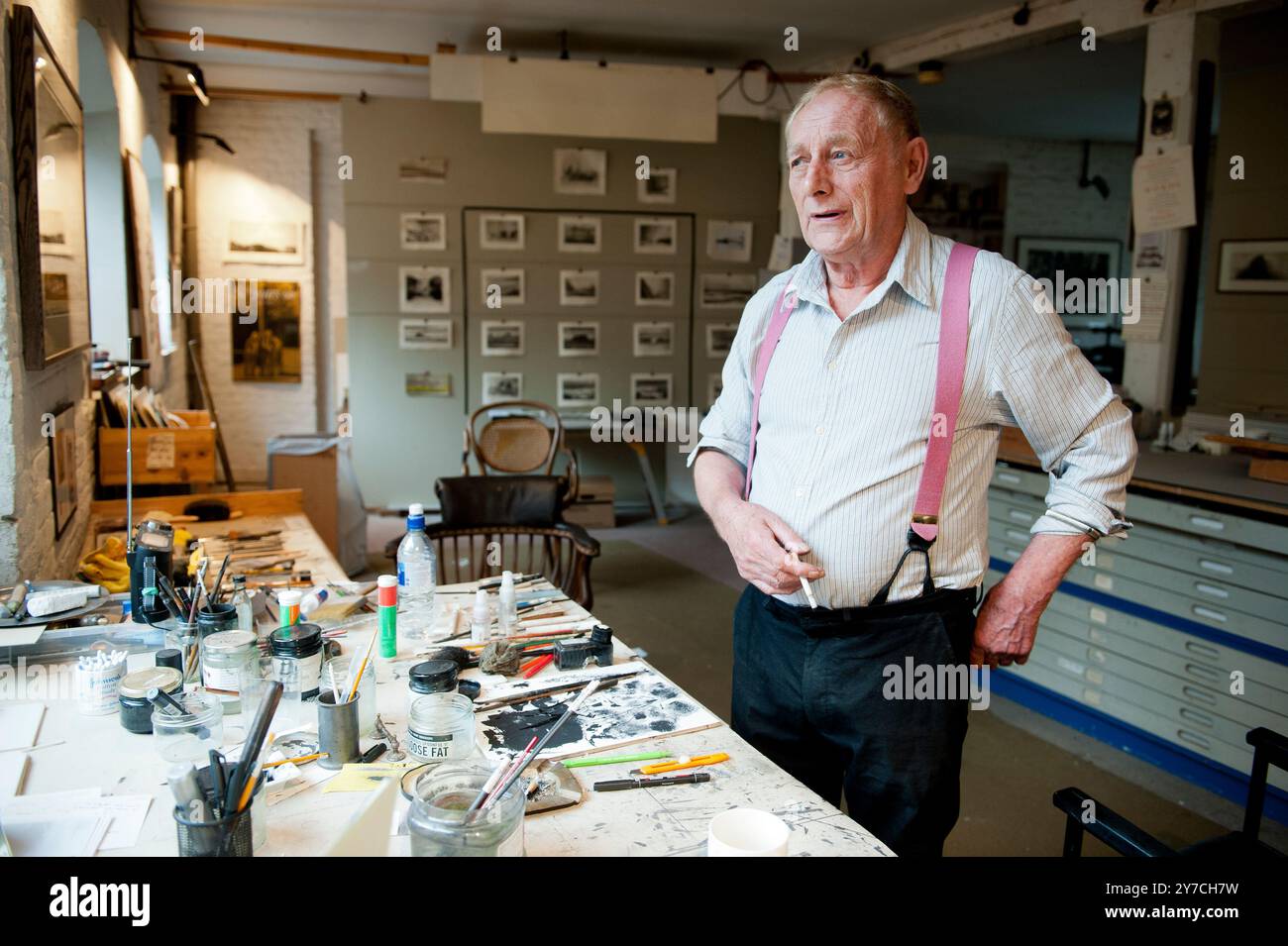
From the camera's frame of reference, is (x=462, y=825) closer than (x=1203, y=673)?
Yes

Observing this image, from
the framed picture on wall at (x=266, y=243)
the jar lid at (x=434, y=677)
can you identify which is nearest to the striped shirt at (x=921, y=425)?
the jar lid at (x=434, y=677)

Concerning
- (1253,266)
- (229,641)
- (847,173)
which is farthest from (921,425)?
(1253,266)

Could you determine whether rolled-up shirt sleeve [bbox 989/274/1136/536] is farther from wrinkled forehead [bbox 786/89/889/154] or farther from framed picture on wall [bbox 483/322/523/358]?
framed picture on wall [bbox 483/322/523/358]

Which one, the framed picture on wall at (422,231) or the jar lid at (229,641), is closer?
the jar lid at (229,641)

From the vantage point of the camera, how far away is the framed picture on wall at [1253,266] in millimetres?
5742

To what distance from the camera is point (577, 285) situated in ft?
25.1

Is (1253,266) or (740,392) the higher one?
(1253,266)

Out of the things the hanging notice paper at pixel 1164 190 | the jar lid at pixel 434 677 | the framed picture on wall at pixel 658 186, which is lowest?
the jar lid at pixel 434 677

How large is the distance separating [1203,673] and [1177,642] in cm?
13

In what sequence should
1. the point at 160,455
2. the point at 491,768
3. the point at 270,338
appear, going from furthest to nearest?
the point at 270,338
the point at 160,455
the point at 491,768

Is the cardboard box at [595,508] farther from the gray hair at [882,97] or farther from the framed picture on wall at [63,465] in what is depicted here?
the gray hair at [882,97]

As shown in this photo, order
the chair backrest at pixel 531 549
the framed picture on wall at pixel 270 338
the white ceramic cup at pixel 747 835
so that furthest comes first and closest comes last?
the framed picture on wall at pixel 270 338 → the chair backrest at pixel 531 549 → the white ceramic cup at pixel 747 835

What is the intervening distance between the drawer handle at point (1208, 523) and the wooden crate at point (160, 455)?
3.80 meters

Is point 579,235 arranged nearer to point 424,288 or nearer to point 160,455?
point 424,288
